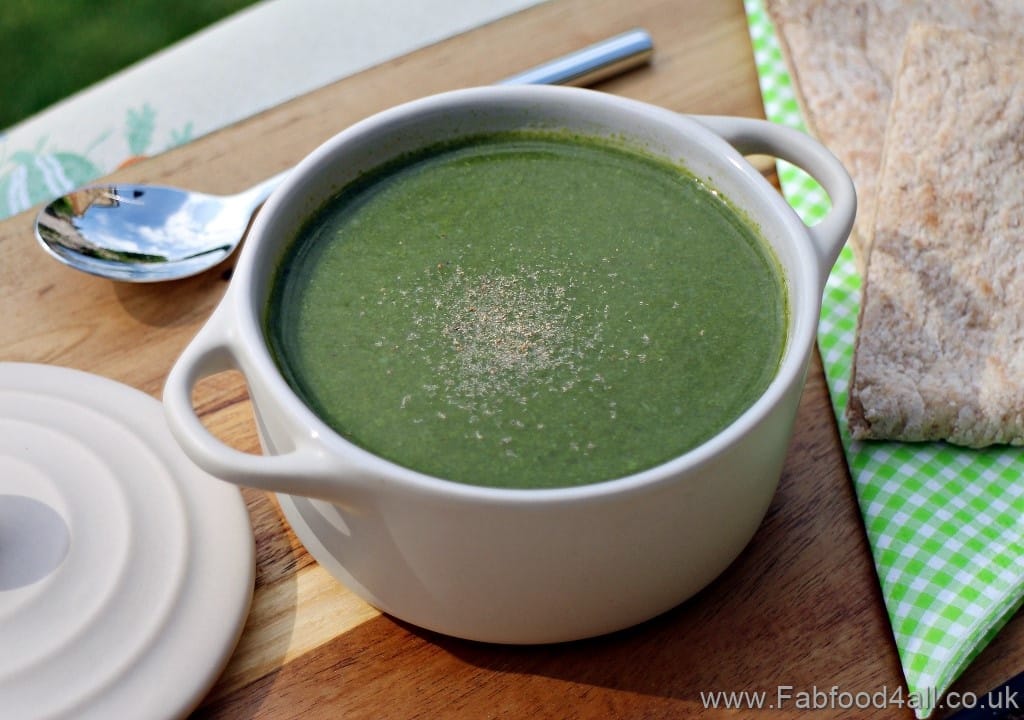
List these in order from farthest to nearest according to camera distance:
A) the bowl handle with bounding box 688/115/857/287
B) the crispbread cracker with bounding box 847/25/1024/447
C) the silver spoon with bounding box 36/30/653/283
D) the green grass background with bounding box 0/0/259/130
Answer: the green grass background with bounding box 0/0/259/130, the silver spoon with bounding box 36/30/653/283, the crispbread cracker with bounding box 847/25/1024/447, the bowl handle with bounding box 688/115/857/287

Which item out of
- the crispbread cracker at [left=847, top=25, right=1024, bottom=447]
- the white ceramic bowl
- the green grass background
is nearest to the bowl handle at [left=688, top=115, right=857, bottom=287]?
the white ceramic bowl

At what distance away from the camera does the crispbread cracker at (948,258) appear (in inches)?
51.7

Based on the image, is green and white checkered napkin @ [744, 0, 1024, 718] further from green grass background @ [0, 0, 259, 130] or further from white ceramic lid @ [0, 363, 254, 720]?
green grass background @ [0, 0, 259, 130]

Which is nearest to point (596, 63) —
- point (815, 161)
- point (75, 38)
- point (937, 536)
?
point (815, 161)

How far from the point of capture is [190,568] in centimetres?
117

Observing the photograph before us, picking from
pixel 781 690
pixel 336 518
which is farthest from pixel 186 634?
pixel 781 690

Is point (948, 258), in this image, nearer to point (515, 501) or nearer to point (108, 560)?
point (515, 501)

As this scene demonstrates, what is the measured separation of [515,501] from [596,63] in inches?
39.9

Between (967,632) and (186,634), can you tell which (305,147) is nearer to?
(186,634)

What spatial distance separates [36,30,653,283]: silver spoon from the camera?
1524 millimetres

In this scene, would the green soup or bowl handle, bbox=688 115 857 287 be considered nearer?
the green soup

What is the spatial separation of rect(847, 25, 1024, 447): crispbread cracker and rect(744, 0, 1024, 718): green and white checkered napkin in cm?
3

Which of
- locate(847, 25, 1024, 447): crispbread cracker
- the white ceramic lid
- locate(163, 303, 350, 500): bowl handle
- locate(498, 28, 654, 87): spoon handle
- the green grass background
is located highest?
locate(163, 303, 350, 500): bowl handle

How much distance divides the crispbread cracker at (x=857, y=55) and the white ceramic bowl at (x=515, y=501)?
38 cm
